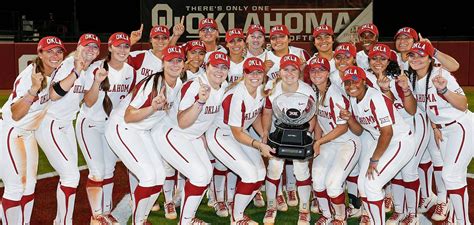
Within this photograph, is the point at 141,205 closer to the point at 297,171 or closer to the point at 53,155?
the point at 53,155

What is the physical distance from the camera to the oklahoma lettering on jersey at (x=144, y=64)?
26.2ft

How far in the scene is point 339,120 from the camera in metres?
6.79

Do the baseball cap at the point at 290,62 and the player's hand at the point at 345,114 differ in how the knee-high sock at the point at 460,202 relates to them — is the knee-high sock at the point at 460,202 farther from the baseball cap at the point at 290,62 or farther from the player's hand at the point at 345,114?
the baseball cap at the point at 290,62

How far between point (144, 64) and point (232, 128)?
1.74 m

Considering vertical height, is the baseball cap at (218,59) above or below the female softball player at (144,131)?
above

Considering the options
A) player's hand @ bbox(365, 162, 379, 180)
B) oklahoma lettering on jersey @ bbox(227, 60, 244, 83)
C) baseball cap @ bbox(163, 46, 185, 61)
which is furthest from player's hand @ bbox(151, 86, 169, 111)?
player's hand @ bbox(365, 162, 379, 180)

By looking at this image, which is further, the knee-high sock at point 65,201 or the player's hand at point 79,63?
the knee-high sock at point 65,201

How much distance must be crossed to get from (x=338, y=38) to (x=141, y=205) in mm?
11157

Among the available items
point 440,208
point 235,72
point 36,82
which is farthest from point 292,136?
point 440,208

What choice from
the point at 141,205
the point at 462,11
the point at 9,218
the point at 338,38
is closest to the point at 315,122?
the point at 141,205

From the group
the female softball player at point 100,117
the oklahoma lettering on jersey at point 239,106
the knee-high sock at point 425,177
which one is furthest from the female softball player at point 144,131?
the knee-high sock at point 425,177

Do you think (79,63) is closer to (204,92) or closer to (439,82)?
(204,92)

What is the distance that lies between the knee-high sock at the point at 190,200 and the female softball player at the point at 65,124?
1.04 meters

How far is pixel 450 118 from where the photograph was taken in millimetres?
6461
